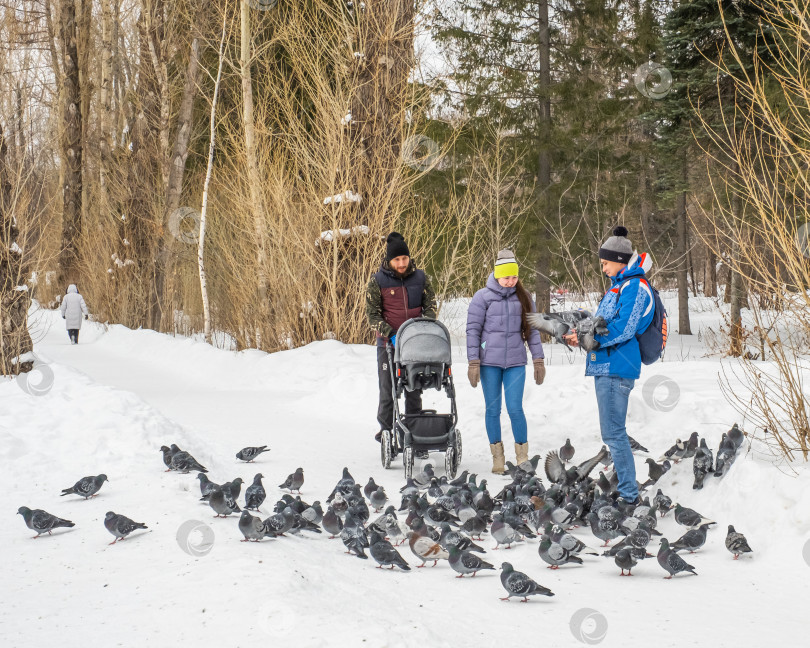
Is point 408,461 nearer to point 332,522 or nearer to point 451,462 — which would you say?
point 451,462

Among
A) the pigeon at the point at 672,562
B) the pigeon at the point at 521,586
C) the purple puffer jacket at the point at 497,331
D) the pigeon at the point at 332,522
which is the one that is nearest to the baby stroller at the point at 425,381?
the purple puffer jacket at the point at 497,331

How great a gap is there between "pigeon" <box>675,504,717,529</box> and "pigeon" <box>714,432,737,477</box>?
0.82 metres

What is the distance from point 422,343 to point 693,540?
3258 millimetres

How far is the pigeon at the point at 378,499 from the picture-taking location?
6578 mm

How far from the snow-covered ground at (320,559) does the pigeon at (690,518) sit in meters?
0.15

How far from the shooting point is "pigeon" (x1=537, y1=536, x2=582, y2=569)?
17.2 ft

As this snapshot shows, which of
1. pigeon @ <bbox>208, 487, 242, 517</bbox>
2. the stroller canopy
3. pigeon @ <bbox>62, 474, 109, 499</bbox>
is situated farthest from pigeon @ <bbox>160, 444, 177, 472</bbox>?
the stroller canopy

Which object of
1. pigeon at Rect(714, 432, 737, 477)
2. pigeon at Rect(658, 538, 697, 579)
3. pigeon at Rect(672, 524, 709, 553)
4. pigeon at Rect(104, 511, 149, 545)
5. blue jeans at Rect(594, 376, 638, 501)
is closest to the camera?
pigeon at Rect(658, 538, 697, 579)

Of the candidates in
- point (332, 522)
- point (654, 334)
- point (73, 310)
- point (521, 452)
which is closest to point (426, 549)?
point (332, 522)

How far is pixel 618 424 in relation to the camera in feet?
20.5

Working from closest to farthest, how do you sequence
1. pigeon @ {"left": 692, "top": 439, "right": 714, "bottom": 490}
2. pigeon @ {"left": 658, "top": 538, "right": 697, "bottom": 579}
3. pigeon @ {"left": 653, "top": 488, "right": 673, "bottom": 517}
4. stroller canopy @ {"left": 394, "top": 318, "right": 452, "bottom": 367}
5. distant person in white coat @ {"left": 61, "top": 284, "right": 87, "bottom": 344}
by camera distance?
1. pigeon @ {"left": 658, "top": 538, "right": 697, "bottom": 579}
2. pigeon @ {"left": 653, "top": 488, "right": 673, "bottom": 517}
3. pigeon @ {"left": 692, "top": 439, "right": 714, "bottom": 490}
4. stroller canopy @ {"left": 394, "top": 318, "right": 452, "bottom": 367}
5. distant person in white coat @ {"left": 61, "top": 284, "right": 87, "bottom": 344}

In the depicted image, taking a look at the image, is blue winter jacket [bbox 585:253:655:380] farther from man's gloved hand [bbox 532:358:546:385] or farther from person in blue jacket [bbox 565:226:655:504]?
man's gloved hand [bbox 532:358:546:385]

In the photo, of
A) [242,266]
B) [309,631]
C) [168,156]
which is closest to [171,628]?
[309,631]

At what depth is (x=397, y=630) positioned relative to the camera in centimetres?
385
